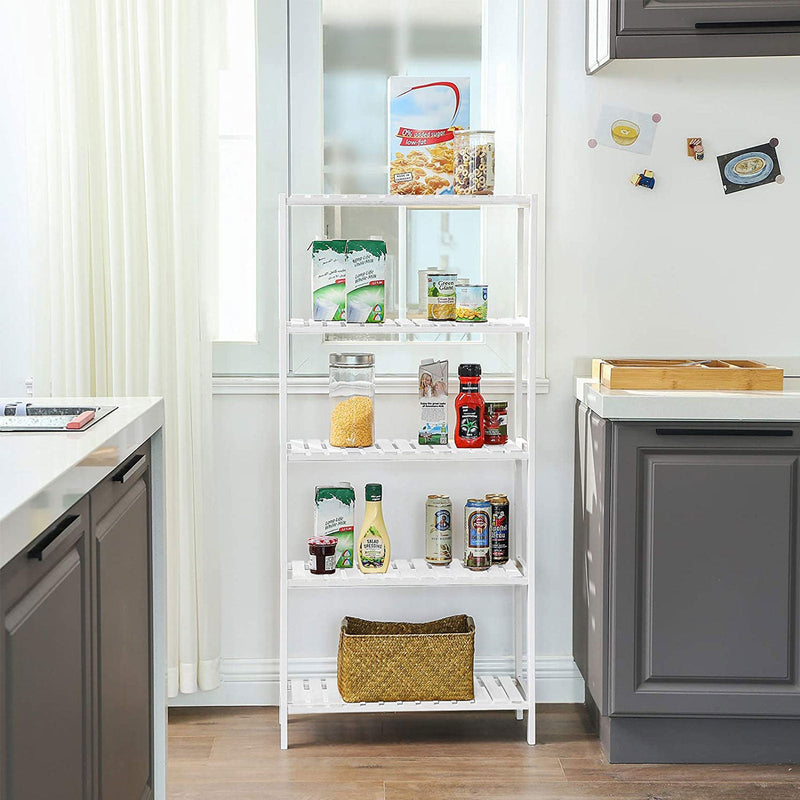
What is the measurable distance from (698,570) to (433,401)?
2.54ft

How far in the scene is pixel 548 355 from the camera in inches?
115

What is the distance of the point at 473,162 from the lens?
2.62m

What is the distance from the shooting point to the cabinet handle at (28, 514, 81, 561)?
3.97ft

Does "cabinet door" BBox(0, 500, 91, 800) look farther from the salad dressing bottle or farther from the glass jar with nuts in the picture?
the glass jar with nuts

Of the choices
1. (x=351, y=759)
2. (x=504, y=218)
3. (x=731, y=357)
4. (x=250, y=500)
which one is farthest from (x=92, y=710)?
(x=731, y=357)

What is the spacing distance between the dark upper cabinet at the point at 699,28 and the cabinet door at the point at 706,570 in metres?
0.92

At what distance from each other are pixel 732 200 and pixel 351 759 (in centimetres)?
181

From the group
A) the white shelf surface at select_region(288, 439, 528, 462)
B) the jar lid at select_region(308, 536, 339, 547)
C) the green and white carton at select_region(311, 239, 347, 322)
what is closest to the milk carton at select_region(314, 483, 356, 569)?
the jar lid at select_region(308, 536, 339, 547)

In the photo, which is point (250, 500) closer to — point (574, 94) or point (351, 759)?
point (351, 759)

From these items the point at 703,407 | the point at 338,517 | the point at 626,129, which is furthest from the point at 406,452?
the point at 626,129

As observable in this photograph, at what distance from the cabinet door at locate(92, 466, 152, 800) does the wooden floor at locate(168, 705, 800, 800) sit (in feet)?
1.68

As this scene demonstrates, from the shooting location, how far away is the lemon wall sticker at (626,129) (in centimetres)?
285

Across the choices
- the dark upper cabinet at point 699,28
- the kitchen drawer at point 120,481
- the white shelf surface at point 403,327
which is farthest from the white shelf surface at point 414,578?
the dark upper cabinet at point 699,28

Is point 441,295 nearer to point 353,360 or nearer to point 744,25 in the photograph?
point 353,360
